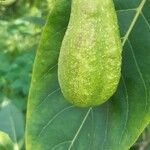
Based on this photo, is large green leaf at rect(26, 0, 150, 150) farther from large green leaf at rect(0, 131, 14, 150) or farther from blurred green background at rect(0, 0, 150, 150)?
large green leaf at rect(0, 131, 14, 150)

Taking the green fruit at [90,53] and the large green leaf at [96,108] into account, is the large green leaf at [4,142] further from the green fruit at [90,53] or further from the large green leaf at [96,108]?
the green fruit at [90,53]

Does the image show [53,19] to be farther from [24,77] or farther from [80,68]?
[24,77]

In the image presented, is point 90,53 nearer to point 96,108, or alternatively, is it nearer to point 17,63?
point 96,108

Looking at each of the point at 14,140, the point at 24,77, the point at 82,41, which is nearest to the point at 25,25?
the point at 24,77

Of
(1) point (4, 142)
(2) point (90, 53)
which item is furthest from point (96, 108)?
(1) point (4, 142)

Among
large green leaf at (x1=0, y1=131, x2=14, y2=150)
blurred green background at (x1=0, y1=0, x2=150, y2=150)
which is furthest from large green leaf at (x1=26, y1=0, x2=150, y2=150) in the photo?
large green leaf at (x1=0, y1=131, x2=14, y2=150)
